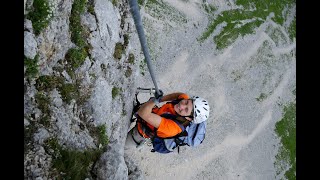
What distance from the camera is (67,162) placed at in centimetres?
887

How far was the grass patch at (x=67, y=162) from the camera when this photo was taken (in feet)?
28.3

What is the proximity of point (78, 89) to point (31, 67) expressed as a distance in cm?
203

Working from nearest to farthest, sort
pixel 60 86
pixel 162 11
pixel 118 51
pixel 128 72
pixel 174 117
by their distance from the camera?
pixel 60 86, pixel 174 117, pixel 118 51, pixel 128 72, pixel 162 11

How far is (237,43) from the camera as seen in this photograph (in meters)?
26.4

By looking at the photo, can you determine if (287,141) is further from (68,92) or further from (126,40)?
(68,92)

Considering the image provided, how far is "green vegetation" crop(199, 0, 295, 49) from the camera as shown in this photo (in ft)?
83.9

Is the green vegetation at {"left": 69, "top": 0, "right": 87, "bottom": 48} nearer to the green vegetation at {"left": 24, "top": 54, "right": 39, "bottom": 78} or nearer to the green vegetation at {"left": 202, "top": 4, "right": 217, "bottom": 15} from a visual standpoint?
the green vegetation at {"left": 24, "top": 54, "right": 39, "bottom": 78}

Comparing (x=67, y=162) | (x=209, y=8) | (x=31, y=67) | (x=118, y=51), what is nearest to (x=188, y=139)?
(x=118, y=51)

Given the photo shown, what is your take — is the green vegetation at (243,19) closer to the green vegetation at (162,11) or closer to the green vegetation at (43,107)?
the green vegetation at (162,11)

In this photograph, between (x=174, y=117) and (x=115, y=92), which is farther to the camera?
(x=115, y=92)

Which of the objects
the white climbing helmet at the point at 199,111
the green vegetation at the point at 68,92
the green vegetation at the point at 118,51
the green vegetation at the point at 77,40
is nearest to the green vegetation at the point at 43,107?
the green vegetation at the point at 68,92

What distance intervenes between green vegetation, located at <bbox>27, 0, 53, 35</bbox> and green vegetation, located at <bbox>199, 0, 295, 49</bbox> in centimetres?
1614

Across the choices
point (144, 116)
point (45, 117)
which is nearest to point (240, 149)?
point (144, 116)
